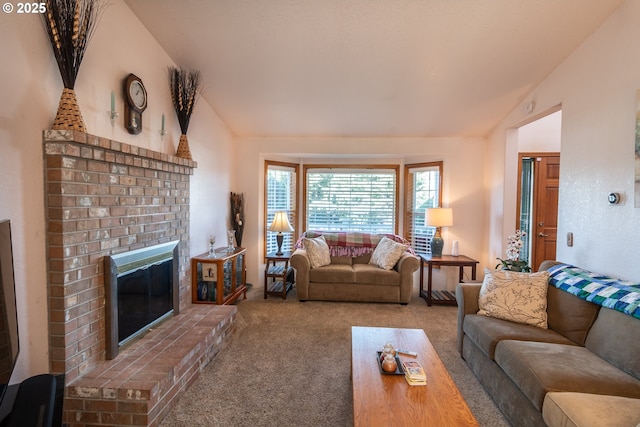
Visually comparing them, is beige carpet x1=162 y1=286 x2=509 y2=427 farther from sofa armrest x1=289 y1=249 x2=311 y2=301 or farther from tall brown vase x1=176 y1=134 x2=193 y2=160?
tall brown vase x1=176 y1=134 x2=193 y2=160

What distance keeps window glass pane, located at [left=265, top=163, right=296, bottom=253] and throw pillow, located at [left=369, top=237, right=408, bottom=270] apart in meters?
1.52

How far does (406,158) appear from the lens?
4.92 m

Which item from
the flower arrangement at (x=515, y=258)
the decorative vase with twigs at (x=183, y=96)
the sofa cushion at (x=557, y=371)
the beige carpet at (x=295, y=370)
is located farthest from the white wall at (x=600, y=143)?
the decorative vase with twigs at (x=183, y=96)

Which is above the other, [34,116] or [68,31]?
[68,31]

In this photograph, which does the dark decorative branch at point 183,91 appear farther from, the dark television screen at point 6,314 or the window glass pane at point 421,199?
the window glass pane at point 421,199

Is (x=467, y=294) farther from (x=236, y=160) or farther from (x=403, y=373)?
(x=236, y=160)

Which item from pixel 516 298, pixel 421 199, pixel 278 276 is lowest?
pixel 278 276

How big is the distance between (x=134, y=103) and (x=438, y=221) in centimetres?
364

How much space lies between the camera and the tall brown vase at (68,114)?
1.74m

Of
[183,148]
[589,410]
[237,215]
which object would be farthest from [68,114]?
[589,410]

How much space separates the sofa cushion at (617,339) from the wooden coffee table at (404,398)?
39.8 inches

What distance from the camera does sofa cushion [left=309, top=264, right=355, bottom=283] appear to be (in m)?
4.04

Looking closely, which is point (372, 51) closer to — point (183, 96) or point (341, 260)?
point (183, 96)

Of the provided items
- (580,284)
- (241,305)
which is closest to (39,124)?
(241,305)
